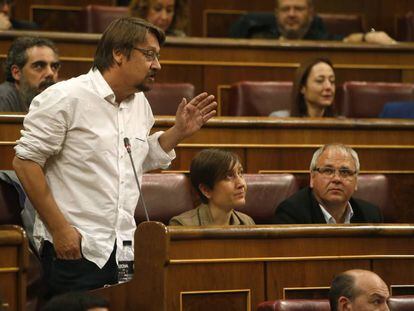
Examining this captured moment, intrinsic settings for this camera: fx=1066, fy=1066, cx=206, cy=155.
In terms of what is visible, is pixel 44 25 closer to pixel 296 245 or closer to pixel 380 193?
pixel 380 193

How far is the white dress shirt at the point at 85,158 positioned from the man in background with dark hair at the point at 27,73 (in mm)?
426

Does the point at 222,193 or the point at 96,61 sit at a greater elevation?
the point at 96,61

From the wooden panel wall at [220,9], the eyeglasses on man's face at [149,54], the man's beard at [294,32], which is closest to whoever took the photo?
the eyeglasses on man's face at [149,54]

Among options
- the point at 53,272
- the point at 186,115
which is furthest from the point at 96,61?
the point at 53,272

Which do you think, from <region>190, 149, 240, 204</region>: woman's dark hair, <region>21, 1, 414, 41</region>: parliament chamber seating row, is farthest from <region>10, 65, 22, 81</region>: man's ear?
<region>21, 1, 414, 41</region>: parliament chamber seating row

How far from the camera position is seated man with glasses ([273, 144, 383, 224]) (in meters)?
1.31

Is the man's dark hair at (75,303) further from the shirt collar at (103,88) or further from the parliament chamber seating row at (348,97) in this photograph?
the parliament chamber seating row at (348,97)

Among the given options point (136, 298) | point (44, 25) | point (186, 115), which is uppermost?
point (44, 25)

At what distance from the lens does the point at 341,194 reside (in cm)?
133

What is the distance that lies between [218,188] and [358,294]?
0.91ft

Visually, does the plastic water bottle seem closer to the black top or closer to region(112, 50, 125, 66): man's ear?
region(112, 50, 125, 66): man's ear

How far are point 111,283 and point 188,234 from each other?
92 mm

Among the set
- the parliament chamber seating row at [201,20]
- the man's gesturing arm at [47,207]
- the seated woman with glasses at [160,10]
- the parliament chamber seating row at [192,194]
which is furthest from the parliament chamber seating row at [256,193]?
the parliament chamber seating row at [201,20]

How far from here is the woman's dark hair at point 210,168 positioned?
1252 mm
